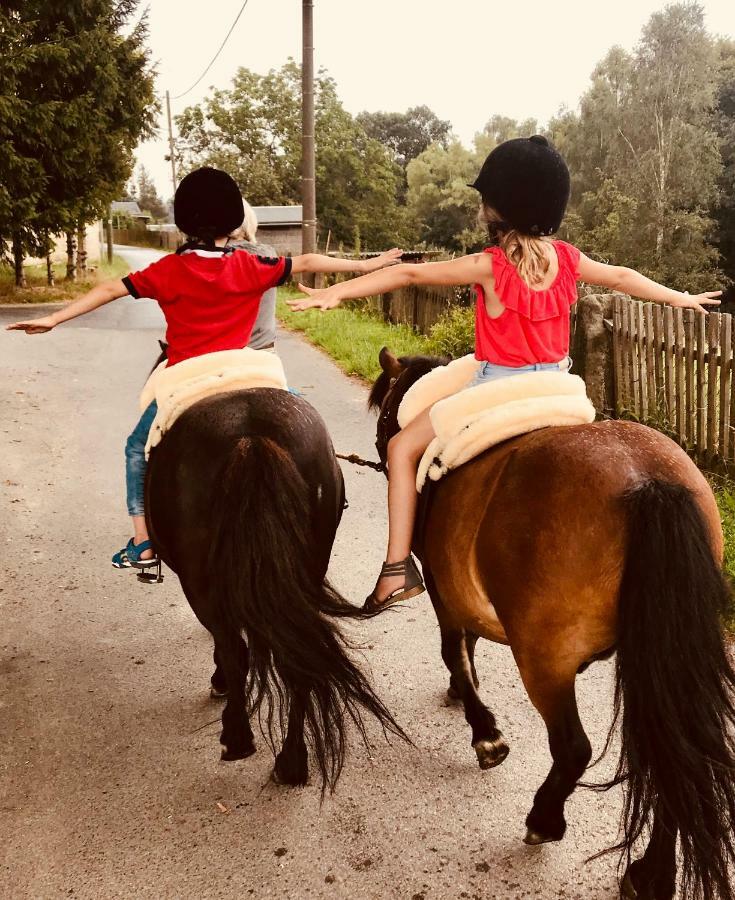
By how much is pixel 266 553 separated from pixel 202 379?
84 centimetres

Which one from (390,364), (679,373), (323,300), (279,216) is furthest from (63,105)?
(279,216)

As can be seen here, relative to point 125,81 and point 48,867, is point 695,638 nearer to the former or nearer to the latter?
point 48,867

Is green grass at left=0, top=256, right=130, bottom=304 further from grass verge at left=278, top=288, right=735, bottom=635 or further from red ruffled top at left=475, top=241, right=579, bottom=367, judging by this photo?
red ruffled top at left=475, top=241, right=579, bottom=367

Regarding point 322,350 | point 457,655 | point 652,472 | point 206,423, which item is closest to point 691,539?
point 652,472

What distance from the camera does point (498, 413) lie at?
260 cm

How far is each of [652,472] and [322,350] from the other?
1155 centimetres

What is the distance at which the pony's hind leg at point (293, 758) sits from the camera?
2.90 m

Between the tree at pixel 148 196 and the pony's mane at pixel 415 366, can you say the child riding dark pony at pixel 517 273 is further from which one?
the tree at pixel 148 196

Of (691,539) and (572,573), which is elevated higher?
(691,539)

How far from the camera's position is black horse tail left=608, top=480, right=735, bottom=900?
6.81 ft

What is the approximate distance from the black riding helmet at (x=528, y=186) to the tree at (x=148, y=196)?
159785 mm

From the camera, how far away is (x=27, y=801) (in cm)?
291

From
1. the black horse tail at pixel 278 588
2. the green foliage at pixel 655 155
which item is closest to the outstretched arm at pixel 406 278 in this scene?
the black horse tail at pixel 278 588

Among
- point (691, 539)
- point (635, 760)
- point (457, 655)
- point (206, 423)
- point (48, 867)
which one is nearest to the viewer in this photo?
point (691, 539)
